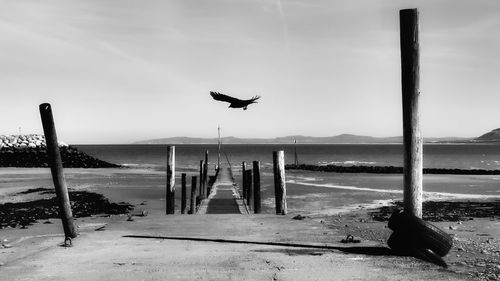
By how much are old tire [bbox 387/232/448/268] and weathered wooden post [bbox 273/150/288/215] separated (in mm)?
5669

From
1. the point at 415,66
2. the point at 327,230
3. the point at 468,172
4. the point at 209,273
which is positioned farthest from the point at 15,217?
the point at 468,172

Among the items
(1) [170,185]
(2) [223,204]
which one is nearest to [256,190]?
(2) [223,204]

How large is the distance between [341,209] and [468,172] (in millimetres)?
39442

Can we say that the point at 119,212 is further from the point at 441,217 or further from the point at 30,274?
the point at 30,274

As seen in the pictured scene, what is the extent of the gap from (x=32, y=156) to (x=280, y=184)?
57.5 meters

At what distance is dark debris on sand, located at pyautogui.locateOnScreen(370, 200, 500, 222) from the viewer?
17.4m

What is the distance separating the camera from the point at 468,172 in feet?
178

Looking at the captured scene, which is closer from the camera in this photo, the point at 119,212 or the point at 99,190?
the point at 119,212

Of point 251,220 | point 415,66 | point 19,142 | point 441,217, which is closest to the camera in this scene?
point 415,66

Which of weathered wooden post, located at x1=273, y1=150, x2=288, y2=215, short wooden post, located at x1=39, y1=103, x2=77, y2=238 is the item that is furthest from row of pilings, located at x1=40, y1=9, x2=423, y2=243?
weathered wooden post, located at x1=273, y1=150, x2=288, y2=215

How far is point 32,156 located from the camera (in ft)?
205

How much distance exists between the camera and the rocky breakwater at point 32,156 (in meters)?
59.8

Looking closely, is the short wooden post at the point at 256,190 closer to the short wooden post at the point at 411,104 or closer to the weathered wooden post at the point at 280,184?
the weathered wooden post at the point at 280,184

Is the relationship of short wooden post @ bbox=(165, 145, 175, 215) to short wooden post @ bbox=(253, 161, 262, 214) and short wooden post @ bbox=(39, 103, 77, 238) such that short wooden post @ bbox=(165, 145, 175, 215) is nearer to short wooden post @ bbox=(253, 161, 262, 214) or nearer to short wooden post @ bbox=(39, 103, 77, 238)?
short wooden post @ bbox=(253, 161, 262, 214)
